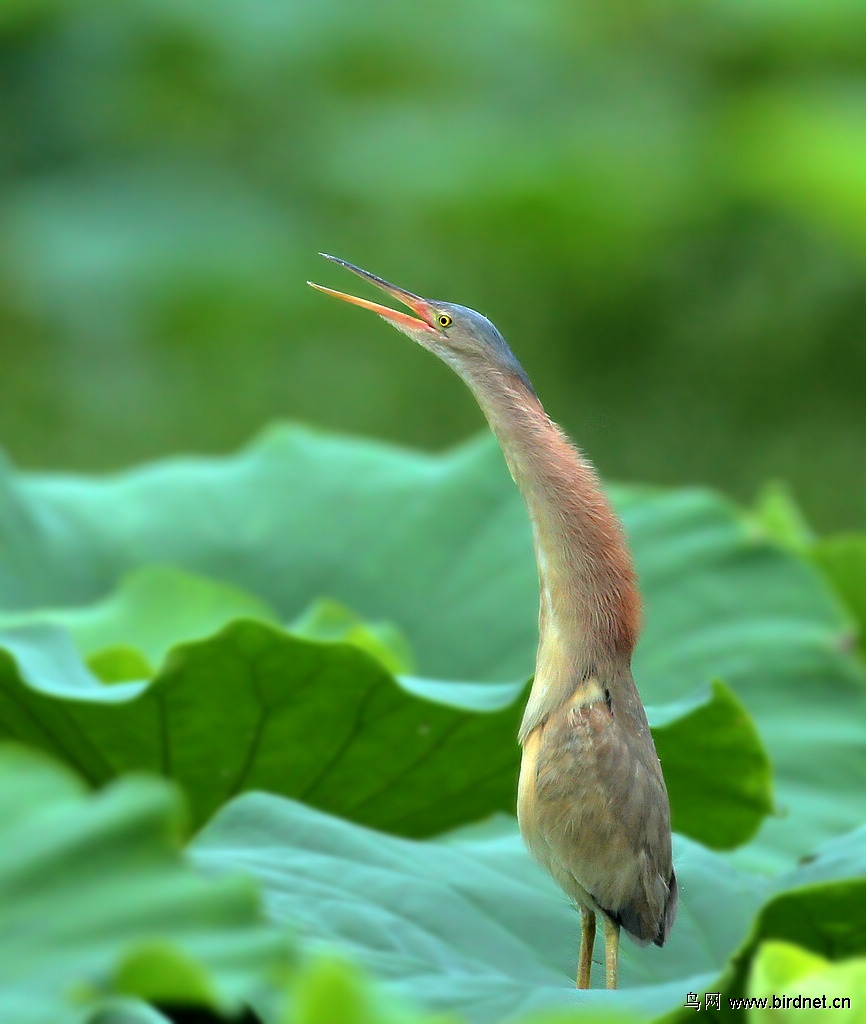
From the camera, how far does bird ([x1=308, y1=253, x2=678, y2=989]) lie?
761 mm

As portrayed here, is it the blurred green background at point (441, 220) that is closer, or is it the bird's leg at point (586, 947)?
the bird's leg at point (586, 947)

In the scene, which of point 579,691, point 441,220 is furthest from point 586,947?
point 441,220

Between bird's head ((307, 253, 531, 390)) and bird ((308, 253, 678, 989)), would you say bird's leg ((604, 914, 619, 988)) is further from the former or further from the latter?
bird's head ((307, 253, 531, 390))

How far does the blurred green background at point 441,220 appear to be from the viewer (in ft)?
14.6

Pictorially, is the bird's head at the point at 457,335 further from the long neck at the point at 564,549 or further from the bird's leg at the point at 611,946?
the bird's leg at the point at 611,946

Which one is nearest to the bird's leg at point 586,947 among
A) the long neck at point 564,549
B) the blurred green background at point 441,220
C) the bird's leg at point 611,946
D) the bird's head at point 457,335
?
the bird's leg at point 611,946

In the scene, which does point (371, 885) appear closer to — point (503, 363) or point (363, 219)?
point (503, 363)

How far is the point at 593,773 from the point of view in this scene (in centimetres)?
76

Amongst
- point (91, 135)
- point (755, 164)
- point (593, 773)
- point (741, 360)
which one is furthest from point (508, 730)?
point (91, 135)

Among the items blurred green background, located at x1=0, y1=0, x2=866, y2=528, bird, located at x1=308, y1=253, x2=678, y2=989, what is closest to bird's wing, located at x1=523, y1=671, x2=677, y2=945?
bird, located at x1=308, y1=253, x2=678, y2=989

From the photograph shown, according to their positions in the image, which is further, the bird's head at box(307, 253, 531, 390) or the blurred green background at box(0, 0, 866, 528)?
the blurred green background at box(0, 0, 866, 528)

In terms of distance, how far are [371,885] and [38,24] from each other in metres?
4.86

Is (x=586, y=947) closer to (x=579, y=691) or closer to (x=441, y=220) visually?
(x=579, y=691)

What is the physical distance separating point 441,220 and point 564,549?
171 inches
